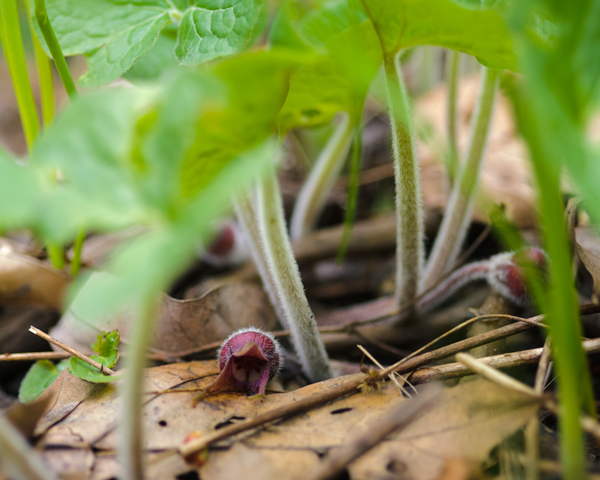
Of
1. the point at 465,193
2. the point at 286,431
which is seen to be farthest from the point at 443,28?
the point at 286,431

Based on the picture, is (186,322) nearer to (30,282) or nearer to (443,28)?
(30,282)

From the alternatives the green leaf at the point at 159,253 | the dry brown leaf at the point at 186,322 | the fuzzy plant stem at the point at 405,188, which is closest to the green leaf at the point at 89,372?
the dry brown leaf at the point at 186,322

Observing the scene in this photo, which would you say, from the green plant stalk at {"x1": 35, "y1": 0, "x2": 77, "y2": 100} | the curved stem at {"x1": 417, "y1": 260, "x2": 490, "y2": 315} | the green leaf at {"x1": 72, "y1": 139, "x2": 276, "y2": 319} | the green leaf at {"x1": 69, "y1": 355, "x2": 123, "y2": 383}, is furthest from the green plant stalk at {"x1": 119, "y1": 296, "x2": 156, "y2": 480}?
the curved stem at {"x1": 417, "y1": 260, "x2": 490, "y2": 315}

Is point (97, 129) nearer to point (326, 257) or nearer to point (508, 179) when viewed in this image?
point (326, 257)

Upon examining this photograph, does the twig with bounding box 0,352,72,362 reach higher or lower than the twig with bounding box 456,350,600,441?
lower

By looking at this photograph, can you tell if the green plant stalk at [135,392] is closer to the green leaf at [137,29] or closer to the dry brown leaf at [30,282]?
the green leaf at [137,29]

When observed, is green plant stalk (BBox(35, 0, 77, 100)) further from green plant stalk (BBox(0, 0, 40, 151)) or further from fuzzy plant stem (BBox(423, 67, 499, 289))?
fuzzy plant stem (BBox(423, 67, 499, 289))
